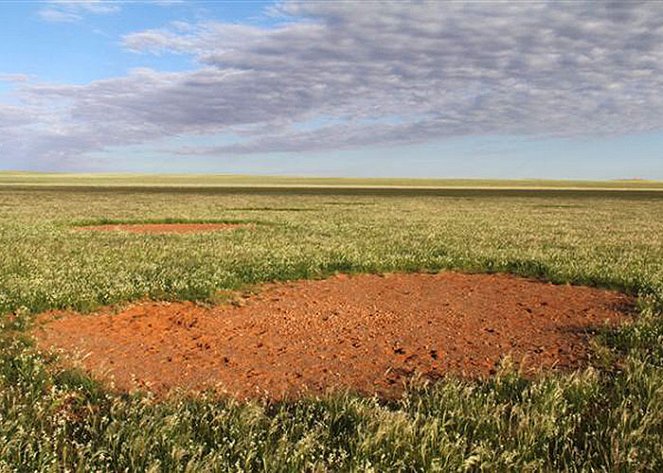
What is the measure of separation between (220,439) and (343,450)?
1.20m

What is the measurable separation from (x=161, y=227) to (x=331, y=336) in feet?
73.9

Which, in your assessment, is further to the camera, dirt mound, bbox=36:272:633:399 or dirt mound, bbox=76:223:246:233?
dirt mound, bbox=76:223:246:233

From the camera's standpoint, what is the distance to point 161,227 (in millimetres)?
29453

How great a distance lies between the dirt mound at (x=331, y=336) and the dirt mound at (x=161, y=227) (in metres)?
16.2

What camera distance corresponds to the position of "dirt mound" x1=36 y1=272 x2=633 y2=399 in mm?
7230

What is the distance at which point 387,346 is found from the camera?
851 cm

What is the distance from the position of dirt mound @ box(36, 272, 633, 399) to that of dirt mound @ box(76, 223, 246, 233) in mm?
16159

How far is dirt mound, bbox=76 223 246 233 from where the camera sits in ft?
88.3

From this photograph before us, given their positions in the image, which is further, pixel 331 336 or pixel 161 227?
pixel 161 227

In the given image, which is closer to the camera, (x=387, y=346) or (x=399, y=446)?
(x=399, y=446)

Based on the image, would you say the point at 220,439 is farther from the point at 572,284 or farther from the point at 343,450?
the point at 572,284

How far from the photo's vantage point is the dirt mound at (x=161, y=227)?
26.9 m

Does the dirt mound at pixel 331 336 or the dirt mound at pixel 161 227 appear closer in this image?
the dirt mound at pixel 331 336

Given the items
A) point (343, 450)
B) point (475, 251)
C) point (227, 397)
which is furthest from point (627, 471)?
point (475, 251)
